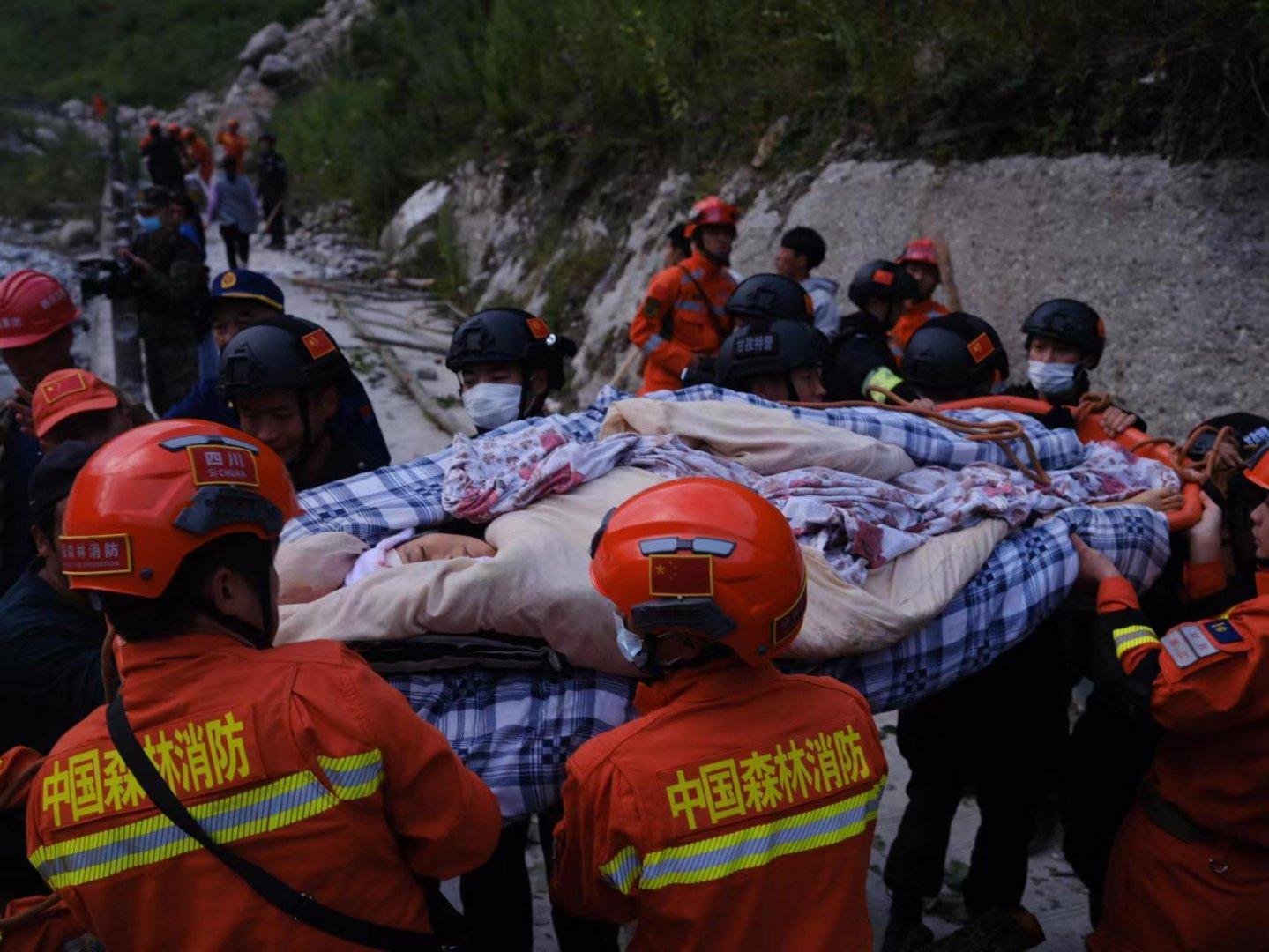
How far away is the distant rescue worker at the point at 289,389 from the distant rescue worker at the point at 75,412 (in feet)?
1.01

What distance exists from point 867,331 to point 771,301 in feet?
3.38

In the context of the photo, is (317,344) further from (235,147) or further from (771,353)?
(235,147)

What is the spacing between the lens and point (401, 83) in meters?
17.2

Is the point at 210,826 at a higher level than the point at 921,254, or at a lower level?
lower

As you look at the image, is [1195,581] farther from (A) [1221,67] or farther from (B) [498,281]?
(B) [498,281]

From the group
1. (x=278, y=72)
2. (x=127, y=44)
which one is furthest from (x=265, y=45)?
(x=127, y=44)

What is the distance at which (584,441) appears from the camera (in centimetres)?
267

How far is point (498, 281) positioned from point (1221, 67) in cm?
826

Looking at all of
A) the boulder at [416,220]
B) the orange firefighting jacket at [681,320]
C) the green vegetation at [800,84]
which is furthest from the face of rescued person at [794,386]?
the boulder at [416,220]

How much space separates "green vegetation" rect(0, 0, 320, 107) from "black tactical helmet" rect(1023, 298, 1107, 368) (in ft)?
121

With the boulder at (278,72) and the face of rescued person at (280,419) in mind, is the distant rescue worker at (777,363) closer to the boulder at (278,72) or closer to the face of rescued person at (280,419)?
the face of rescued person at (280,419)

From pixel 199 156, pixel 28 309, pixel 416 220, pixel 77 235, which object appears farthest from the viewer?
pixel 77 235

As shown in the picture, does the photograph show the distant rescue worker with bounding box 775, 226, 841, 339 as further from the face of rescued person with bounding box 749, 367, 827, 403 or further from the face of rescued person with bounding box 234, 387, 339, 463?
the face of rescued person with bounding box 234, 387, 339, 463

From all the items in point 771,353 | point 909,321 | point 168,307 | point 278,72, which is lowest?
point 168,307
